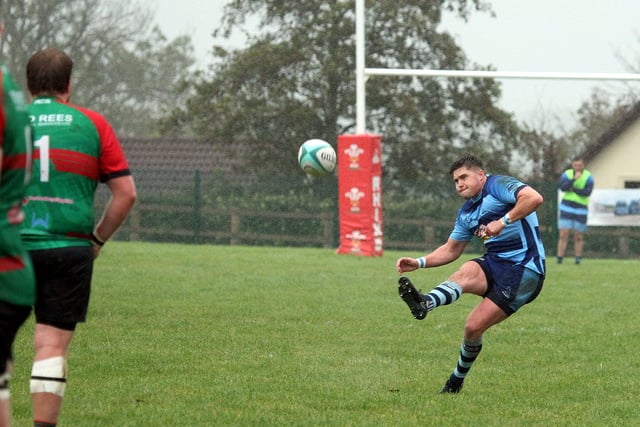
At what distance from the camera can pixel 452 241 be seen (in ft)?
27.6

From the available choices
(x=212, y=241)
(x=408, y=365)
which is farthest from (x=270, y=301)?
(x=212, y=241)

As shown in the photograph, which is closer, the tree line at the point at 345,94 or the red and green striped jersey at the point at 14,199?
the red and green striped jersey at the point at 14,199

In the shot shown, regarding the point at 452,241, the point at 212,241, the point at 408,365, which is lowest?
the point at 212,241

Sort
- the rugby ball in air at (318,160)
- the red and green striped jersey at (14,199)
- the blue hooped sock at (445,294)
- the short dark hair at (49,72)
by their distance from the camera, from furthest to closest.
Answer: the rugby ball in air at (318,160) → the blue hooped sock at (445,294) → the short dark hair at (49,72) → the red and green striped jersey at (14,199)

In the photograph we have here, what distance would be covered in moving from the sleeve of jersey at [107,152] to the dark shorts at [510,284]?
3.32 m

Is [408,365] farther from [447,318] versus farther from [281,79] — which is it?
[281,79]

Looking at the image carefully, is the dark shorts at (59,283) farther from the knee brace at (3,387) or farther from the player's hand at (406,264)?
the player's hand at (406,264)

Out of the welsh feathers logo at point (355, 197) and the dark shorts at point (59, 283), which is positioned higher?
the dark shorts at point (59, 283)

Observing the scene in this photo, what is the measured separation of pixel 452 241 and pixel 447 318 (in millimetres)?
4695

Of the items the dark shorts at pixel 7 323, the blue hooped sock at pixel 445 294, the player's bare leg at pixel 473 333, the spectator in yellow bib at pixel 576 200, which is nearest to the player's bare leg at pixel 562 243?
the spectator in yellow bib at pixel 576 200

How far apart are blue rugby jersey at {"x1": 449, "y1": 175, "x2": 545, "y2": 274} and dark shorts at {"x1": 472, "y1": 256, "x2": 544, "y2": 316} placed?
5 cm

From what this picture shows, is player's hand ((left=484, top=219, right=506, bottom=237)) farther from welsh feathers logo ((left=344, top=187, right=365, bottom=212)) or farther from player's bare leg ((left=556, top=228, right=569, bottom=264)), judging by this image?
welsh feathers logo ((left=344, top=187, right=365, bottom=212))

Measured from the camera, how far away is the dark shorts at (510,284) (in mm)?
8094

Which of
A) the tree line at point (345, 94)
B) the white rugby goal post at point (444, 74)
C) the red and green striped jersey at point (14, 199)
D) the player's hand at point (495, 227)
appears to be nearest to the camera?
the red and green striped jersey at point (14, 199)
